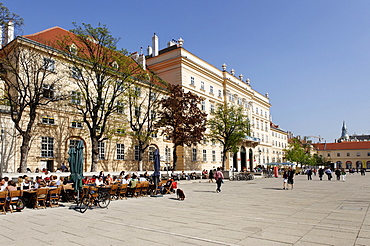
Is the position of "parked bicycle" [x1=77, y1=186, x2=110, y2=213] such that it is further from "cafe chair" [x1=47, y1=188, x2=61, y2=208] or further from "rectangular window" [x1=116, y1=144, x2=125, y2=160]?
"rectangular window" [x1=116, y1=144, x2=125, y2=160]

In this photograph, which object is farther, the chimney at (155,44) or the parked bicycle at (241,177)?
the chimney at (155,44)

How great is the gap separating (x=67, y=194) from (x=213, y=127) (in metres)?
31.7

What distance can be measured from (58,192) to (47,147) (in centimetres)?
1359

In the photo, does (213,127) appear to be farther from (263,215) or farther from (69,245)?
(69,245)

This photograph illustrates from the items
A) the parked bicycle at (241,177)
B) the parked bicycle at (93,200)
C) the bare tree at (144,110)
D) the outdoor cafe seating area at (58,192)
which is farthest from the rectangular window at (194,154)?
the parked bicycle at (93,200)

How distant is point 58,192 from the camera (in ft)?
45.9

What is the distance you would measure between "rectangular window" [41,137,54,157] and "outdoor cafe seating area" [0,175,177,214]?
10517 mm

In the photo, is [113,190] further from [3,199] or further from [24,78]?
[24,78]

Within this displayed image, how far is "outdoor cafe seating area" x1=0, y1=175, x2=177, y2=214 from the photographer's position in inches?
486

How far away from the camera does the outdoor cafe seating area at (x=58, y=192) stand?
1234cm

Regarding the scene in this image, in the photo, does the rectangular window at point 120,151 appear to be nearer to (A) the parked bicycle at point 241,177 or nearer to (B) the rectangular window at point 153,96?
(B) the rectangular window at point 153,96

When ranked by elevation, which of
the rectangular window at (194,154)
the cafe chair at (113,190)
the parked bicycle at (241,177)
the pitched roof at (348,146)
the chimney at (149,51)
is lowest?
the parked bicycle at (241,177)

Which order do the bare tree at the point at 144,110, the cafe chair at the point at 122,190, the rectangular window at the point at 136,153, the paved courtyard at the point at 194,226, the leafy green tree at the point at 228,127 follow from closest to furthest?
the paved courtyard at the point at 194,226, the cafe chair at the point at 122,190, the bare tree at the point at 144,110, the rectangular window at the point at 136,153, the leafy green tree at the point at 228,127

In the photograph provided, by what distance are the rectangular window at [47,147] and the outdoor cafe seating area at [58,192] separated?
10.5m
